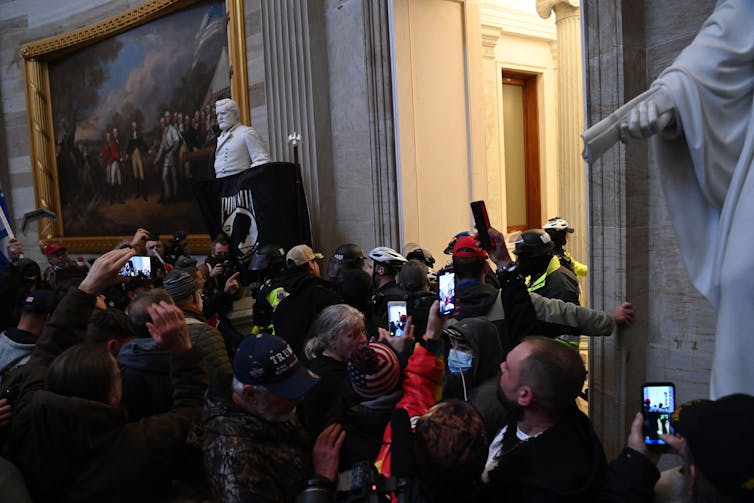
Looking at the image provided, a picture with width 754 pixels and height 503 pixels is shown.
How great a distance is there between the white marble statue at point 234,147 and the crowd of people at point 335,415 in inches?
129

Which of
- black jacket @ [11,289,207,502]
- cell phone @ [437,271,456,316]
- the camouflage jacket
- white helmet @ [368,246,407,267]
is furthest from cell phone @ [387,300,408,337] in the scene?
the camouflage jacket

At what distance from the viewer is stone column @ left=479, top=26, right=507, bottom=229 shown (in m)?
8.09

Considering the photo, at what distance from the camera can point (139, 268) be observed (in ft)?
16.0

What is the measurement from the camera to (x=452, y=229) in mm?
6219

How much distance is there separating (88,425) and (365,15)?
481 cm

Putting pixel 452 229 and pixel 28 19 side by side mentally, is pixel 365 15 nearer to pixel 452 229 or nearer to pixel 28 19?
pixel 452 229

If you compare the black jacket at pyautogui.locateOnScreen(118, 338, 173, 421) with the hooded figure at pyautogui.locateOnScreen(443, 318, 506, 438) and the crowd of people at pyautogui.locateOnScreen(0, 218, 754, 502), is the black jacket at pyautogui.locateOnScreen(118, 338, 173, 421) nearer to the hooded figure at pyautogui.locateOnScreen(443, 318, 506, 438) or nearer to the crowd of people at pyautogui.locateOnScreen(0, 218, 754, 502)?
the crowd of people at pyautogui.locateOnScreen(0, 218, 754, 502)

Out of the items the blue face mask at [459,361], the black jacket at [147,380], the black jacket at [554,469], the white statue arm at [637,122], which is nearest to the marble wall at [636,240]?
the blue face mask at [459,361]

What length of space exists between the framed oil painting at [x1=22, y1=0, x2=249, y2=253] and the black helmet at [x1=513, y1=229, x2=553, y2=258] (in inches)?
176

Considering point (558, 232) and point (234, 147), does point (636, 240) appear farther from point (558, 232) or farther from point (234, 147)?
point (234, 147)

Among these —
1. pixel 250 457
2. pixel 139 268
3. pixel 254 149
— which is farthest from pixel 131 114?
pixel 250 457

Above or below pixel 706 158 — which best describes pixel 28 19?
above

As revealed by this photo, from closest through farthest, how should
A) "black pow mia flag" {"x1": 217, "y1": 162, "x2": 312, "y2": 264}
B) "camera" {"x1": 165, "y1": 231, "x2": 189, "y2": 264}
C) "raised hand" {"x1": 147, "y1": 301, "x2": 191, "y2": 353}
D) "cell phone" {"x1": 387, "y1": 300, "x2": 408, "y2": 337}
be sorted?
"raised hand" {"x1": 147, "y1": 301, "x2": 191, "y2": 353} < "cell phone" {"x1": 387, "y1": 300, "x2": 408, "y2": 337} < "black pow mia flag" {"x1": 217, "y1": 162, "x2": 312, "y2": 264} < "camera" {"x1": 165, "y1": 231, "x2": 189, "y2": 264}

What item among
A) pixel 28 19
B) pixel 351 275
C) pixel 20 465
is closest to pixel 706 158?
pixel 351 275
